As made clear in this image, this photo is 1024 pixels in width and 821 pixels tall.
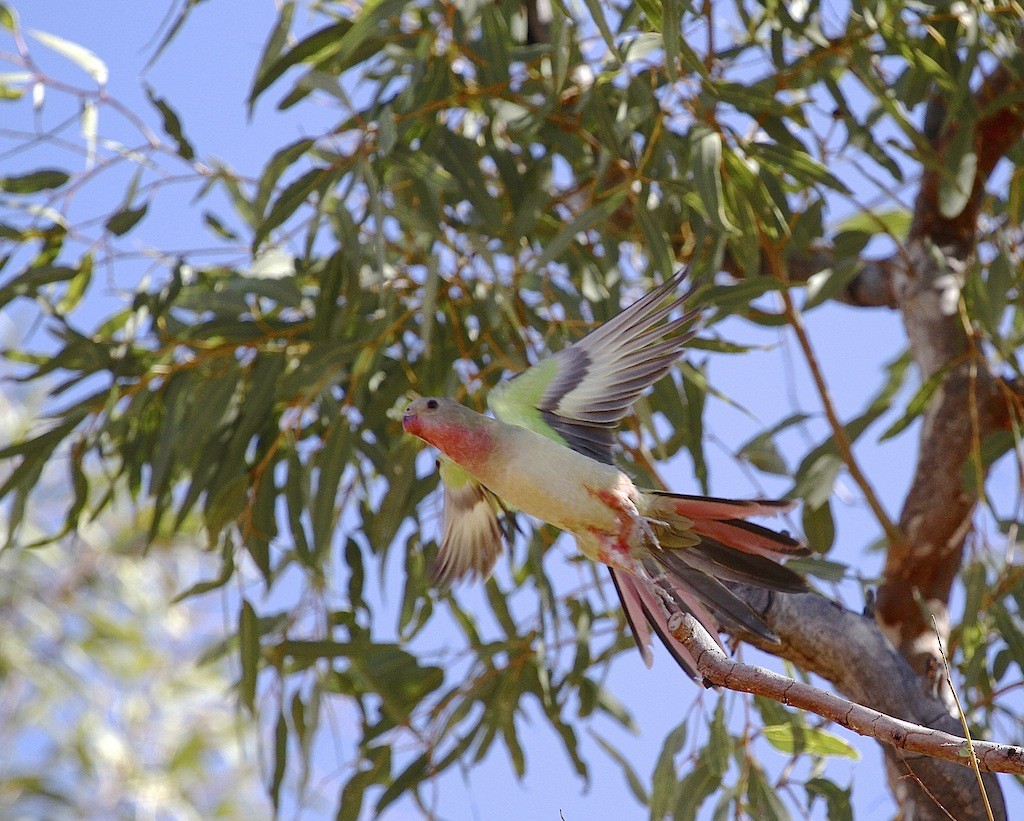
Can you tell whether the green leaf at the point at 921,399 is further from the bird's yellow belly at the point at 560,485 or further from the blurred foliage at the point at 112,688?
the blurred foliage at the point at 112,688

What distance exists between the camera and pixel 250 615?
6.47 ft

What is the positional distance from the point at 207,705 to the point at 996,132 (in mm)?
3604

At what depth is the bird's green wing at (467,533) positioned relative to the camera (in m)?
1.63

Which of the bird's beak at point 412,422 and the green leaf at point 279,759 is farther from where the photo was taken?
the green leaf at point 279,759

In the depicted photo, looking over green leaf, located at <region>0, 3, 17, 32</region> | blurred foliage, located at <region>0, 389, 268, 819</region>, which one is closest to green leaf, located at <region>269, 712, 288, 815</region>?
green leaf, located at <region>0, 3, 17, 32</region>

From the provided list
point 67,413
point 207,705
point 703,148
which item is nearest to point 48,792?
point 207,705

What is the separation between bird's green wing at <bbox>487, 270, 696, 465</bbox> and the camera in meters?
1.33

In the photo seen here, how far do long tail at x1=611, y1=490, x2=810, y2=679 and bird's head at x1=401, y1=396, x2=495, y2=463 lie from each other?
192 mm

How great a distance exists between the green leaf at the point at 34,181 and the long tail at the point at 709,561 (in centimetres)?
133

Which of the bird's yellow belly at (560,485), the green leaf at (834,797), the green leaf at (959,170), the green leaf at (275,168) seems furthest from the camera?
the green leaf at (959,170)

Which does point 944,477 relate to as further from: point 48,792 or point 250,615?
point 48,792

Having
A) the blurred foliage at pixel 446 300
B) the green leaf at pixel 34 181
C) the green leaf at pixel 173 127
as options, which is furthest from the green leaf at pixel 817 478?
the green leaf at pixel 34 181

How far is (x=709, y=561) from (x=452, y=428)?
318 millimetres

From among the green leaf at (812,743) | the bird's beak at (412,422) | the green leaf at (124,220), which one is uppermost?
the green leaf at (124,220)
